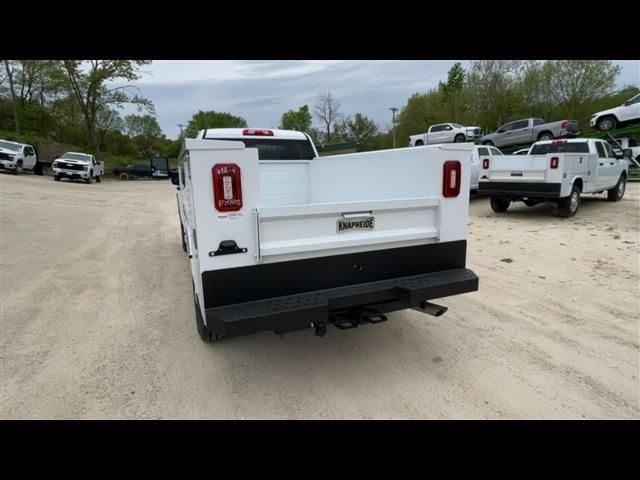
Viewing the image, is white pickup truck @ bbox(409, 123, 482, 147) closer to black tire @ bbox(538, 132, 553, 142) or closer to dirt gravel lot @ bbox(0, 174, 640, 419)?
black tire @ bbox(538, 132, 553, 142)

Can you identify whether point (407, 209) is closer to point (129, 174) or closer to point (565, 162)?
point (565, 162)

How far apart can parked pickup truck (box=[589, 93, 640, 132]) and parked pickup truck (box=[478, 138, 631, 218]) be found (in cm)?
1122

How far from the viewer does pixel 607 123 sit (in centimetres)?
2047

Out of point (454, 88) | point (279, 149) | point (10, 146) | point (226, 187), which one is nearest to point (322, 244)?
point (226, 187)

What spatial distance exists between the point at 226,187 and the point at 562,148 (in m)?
11.4

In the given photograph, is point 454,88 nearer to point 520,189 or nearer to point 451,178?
point 520,189

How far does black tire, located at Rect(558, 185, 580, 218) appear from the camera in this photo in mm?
9328

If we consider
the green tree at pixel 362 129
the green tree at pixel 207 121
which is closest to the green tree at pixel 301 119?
the green tree at pixel 362 129

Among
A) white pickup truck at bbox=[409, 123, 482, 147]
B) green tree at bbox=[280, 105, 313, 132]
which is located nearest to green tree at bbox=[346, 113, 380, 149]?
green tree at bbox=[280, 105, 313, 132]

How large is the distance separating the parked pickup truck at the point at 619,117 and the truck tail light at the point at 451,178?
22393 millimetres

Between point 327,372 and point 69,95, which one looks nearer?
point 327,372
